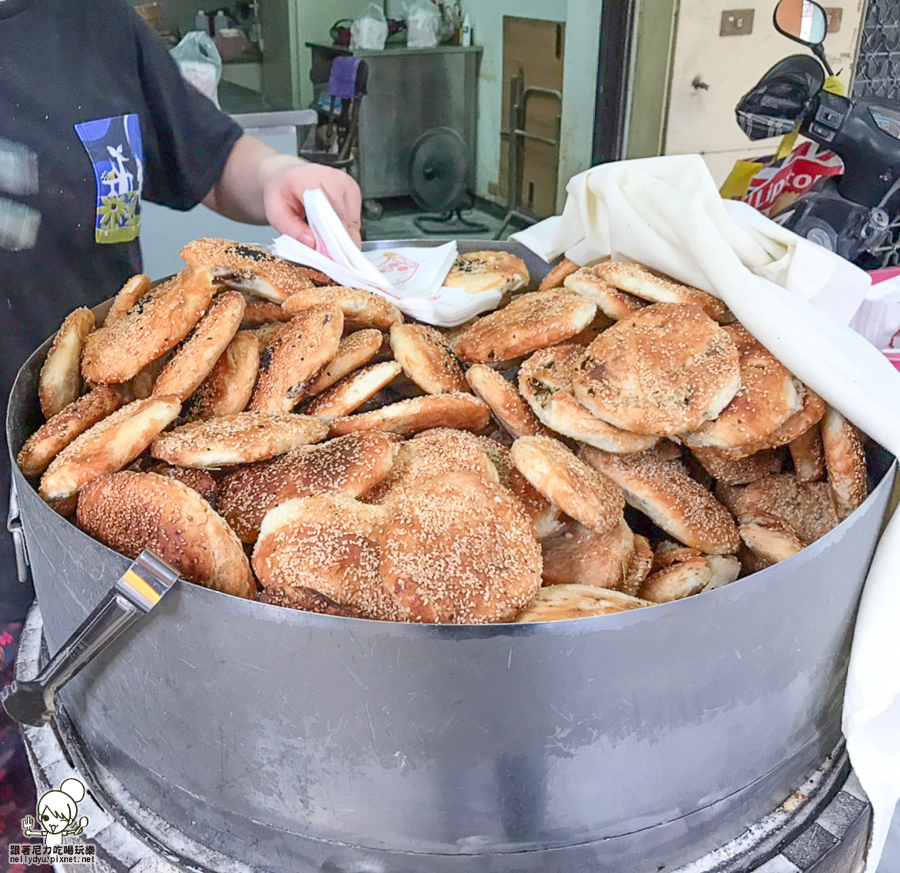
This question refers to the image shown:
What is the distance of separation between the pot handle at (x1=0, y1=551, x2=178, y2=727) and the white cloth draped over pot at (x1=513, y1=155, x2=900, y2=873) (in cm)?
80

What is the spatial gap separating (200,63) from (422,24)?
2955mm

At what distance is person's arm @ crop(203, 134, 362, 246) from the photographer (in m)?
1.69

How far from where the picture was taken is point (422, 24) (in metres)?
6.57

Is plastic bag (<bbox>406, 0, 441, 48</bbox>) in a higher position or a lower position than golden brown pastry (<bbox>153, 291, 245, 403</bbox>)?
higher

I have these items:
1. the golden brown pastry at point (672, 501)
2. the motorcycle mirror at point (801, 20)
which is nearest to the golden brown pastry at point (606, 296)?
the golden brown pastry at point (672, 501)

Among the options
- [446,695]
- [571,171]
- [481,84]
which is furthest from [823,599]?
[481,84]

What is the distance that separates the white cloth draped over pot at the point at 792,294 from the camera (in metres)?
1.01

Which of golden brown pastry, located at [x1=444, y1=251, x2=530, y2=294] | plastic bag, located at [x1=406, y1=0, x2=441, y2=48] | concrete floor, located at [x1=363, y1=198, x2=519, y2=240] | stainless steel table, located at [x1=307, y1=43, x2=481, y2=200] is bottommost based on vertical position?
concrete floor, located at [x1=363, y1=198, x2=519, y2=240]

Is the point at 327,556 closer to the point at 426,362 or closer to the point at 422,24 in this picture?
the point at 426,362

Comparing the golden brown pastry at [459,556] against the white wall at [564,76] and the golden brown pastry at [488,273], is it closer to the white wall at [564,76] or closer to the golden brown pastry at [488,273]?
the golden brown pastry at [488,273]

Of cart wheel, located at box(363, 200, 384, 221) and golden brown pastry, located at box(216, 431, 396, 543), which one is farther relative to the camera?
cart wheel, located at box(363, 200, 384, 221)

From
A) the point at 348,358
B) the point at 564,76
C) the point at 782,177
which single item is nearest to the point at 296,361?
the point at 348,358

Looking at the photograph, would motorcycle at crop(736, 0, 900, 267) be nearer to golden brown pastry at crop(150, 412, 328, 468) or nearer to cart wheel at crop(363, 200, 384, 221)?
golden brown pastry at crop(150, 412, 328, 468)

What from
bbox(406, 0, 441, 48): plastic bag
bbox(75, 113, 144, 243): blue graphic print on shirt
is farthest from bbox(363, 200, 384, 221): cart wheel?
bbox(75, 113, 144, 243): blue graphic print on shirt
